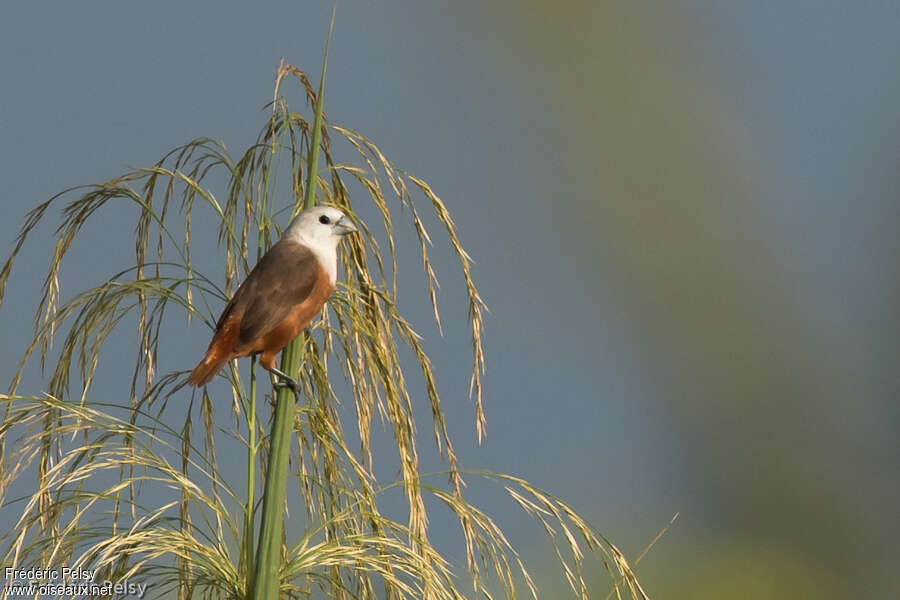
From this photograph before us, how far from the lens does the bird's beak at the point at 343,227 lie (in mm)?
3070

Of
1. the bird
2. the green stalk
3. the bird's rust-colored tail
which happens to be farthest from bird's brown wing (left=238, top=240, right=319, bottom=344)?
the green stalk

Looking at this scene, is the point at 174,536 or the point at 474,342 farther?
the point at 474,342

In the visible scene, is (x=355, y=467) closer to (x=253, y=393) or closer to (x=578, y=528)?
(x=253, y=393)

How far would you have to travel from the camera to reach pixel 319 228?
3.03 m

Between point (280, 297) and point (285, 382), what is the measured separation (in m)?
0.23

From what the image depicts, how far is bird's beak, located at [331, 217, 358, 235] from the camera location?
10.1ft

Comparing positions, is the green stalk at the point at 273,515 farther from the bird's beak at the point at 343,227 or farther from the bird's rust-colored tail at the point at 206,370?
the bird's beak at the point at 343,227

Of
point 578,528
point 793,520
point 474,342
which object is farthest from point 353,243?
point 793,520

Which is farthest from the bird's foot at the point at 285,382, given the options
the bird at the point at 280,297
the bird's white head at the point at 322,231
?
the bird's white head at the point at 322,231

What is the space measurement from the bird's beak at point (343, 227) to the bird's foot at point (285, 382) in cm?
37

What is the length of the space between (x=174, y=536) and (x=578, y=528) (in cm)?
94

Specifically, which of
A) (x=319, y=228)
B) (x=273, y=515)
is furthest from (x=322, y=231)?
(x=273, y=515)

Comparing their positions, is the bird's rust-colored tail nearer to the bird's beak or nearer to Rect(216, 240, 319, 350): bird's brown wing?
Rect(216, 240, 319, 350): bird's brown wing

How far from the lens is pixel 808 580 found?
5.47 meters
